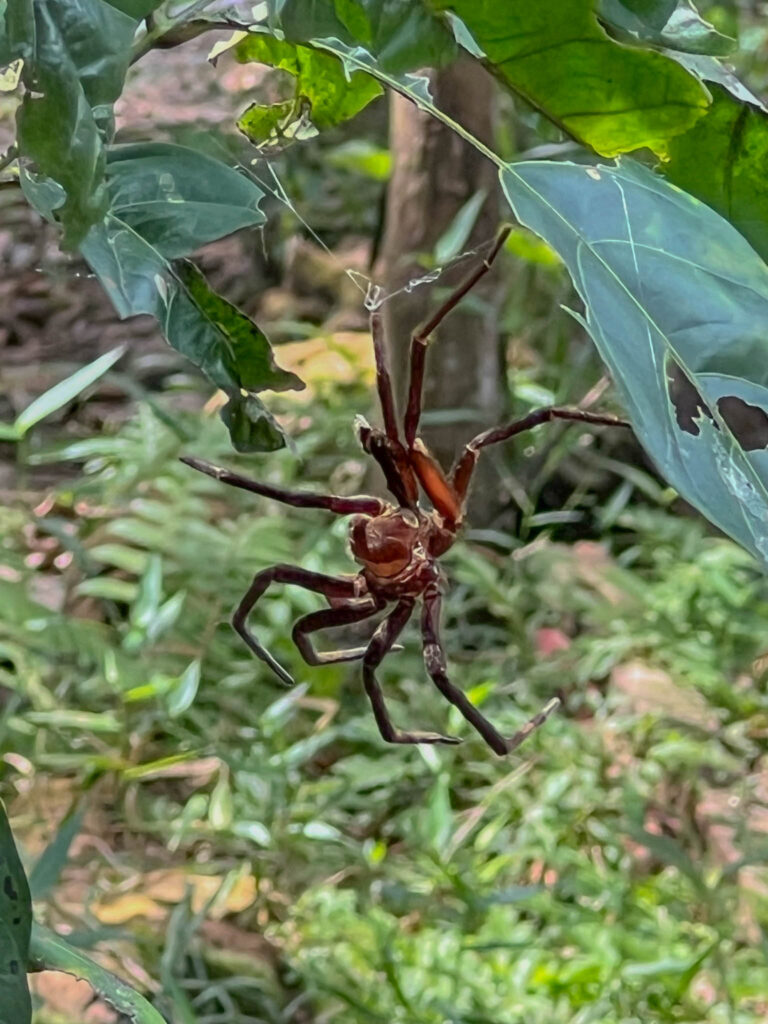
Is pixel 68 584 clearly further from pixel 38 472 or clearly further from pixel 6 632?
pixel 38 472

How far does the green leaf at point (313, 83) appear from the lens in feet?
1.86

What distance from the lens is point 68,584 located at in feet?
5.11

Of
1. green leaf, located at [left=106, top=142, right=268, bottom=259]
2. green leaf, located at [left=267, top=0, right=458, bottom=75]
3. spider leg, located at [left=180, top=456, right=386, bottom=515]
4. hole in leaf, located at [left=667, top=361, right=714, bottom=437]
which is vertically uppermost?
green leaf, located at [left=267, top=0, right=458, bottom=75]

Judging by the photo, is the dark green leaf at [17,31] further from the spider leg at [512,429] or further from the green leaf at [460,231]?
the green leaf at [460,231]

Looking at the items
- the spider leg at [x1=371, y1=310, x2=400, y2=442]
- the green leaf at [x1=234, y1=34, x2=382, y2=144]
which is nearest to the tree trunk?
the spider leg at [x1=371, y1=310, x2=400, y2=442]

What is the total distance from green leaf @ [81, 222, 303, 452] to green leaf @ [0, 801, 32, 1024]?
231mm

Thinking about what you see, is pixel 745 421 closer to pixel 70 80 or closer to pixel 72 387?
pixel 70 80

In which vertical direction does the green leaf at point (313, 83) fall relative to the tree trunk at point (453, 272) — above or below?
above

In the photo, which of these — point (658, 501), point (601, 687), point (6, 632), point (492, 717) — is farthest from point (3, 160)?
point (658, 501)

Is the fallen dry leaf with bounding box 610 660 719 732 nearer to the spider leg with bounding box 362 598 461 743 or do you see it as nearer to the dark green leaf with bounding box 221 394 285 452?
the spider leg with bounding box 362 598 461 743

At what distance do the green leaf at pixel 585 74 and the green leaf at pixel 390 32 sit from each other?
11 mm

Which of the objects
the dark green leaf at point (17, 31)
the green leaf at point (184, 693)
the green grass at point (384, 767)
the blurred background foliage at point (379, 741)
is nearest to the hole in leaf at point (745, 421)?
the dark green leaf at point (17, 31)

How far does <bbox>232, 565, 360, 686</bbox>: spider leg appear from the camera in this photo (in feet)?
2.76

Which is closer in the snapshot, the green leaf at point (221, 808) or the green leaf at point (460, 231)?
the green leaf at point (221, 808)
